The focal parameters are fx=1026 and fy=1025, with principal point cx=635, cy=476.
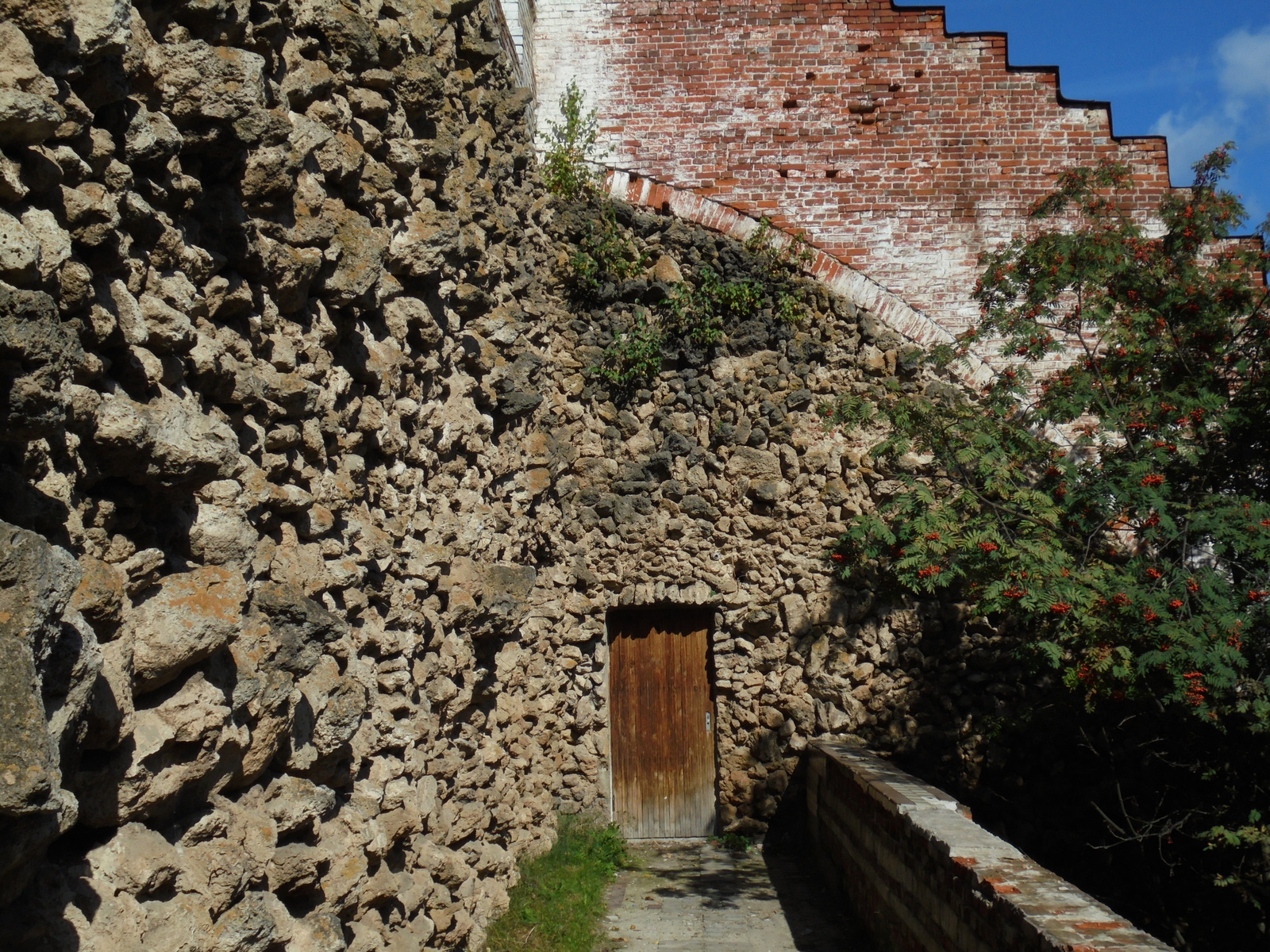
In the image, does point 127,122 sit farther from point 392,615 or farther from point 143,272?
point 392,615

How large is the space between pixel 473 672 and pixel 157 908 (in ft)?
10.5

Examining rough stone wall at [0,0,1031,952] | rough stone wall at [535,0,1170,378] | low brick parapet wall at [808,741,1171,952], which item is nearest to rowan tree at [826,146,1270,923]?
rough stone wall at [535,0,1170,378]

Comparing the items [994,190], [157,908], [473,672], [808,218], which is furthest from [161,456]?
[994,190]

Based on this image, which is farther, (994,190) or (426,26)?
(994,190)

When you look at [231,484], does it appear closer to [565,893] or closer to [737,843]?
[565,893]

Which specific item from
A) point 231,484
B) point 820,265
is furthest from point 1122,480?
point 231,484

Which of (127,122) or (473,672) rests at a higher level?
(127,122)

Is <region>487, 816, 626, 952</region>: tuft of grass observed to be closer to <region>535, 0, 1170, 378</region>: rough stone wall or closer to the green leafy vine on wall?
the green leafy vine on wall

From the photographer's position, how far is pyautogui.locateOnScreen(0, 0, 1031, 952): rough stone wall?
2.23 metres

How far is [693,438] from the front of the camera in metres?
8.20

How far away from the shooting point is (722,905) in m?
6.73

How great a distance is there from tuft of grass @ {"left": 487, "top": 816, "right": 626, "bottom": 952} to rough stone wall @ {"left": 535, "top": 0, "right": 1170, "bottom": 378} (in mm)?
4900

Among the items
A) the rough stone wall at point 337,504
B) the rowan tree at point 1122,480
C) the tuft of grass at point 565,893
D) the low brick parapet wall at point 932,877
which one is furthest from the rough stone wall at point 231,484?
the rowan tree at point 1122,480

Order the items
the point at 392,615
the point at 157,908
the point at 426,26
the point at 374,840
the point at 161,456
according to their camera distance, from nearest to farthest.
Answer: the point at 157,908 → the point at 161,456 → the point at 374,840 → the point at 392,615 → the point at 426,26
